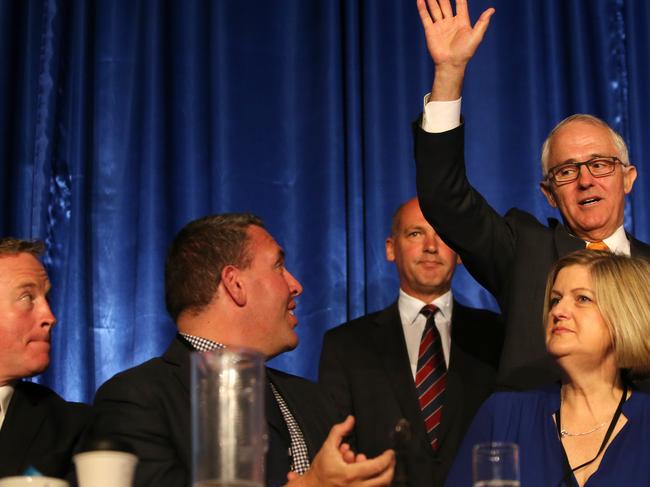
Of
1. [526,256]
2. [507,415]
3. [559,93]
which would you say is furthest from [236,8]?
[507,415]

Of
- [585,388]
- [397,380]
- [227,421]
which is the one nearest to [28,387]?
[397,380]

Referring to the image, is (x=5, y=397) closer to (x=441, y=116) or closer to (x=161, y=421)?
(x=161, y=421)

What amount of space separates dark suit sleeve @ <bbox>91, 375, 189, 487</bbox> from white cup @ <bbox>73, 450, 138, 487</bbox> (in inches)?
24.8

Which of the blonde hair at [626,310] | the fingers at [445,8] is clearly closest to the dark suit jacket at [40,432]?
the blonde hair at [626,310]

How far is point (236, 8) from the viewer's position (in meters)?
3.54

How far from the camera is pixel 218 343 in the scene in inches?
93.2

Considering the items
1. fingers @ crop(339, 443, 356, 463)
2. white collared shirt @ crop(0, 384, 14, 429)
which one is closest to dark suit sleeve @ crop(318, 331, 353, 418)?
white collared shirt @ crop(0, 384, 14, 429)

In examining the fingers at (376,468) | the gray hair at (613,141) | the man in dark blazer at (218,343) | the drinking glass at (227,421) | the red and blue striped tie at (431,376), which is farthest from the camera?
the red and blue striped tie at (431,376)

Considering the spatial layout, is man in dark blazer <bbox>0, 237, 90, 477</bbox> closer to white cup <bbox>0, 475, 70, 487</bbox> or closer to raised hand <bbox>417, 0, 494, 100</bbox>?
white cup <bbox>0, 475, 70, 487</bbox>

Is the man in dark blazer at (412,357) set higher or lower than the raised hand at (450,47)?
lower

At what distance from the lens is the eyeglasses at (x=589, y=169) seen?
267 centimetres

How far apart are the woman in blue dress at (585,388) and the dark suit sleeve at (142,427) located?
521 millimetres

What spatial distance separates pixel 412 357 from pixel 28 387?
3.43 ft

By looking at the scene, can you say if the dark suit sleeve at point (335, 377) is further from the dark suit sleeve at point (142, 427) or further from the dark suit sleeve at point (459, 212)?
the dark suit sleeve at point (142, 427)
